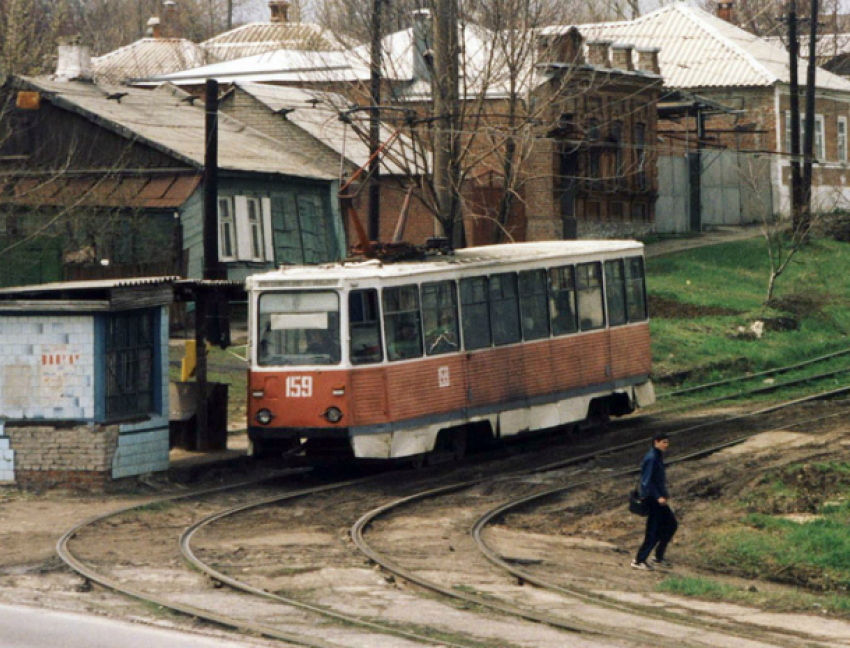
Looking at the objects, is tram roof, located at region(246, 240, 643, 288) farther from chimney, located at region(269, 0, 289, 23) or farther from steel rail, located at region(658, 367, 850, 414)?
chimney, located at region(269, 0, 289, 23)

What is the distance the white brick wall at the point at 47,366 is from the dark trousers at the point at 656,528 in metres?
7.09

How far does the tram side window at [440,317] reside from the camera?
19500 millimetres

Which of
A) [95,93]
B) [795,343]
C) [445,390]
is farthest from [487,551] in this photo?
[95,93]

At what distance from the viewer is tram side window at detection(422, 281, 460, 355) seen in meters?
19.5

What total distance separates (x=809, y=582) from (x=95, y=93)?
100 ft

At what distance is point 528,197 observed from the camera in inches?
1715

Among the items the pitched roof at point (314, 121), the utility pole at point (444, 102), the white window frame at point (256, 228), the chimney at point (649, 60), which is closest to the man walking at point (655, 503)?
the utility pole at point (444, 102)

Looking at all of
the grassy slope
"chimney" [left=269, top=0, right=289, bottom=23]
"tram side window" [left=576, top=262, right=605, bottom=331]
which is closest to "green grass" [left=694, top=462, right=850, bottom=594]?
the grassy slope

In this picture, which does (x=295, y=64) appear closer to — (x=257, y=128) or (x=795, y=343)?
(x=257, y=128)

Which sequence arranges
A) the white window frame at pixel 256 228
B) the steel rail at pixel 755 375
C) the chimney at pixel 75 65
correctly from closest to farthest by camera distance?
the steel rail at pixel 755 375, the white window frame at pixel 256 228, the chimney at pixel 75 65

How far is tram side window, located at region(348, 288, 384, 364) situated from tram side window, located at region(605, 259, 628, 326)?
5.55m

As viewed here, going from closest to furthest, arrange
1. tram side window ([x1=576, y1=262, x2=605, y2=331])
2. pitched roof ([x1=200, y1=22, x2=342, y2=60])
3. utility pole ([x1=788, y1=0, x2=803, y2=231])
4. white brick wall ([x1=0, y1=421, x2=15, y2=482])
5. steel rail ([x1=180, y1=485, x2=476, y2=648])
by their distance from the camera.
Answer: steel rail ([x1=180, y1=485, x2=476, y2=648])
white brick wall ([x1=0, y1=421, x2=15, y2=482])
tram side window ([x1=576, y1=262, x2=605, y2=331])
utility pole ([x1=788, y1=0, x2=803, y2=231])
pitched roof ([x1=200, y1=22, x2=342, y2=60])

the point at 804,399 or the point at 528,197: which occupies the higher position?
the point at 528,197

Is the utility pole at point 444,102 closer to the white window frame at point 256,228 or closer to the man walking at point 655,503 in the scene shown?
the man walking at point 655,503
